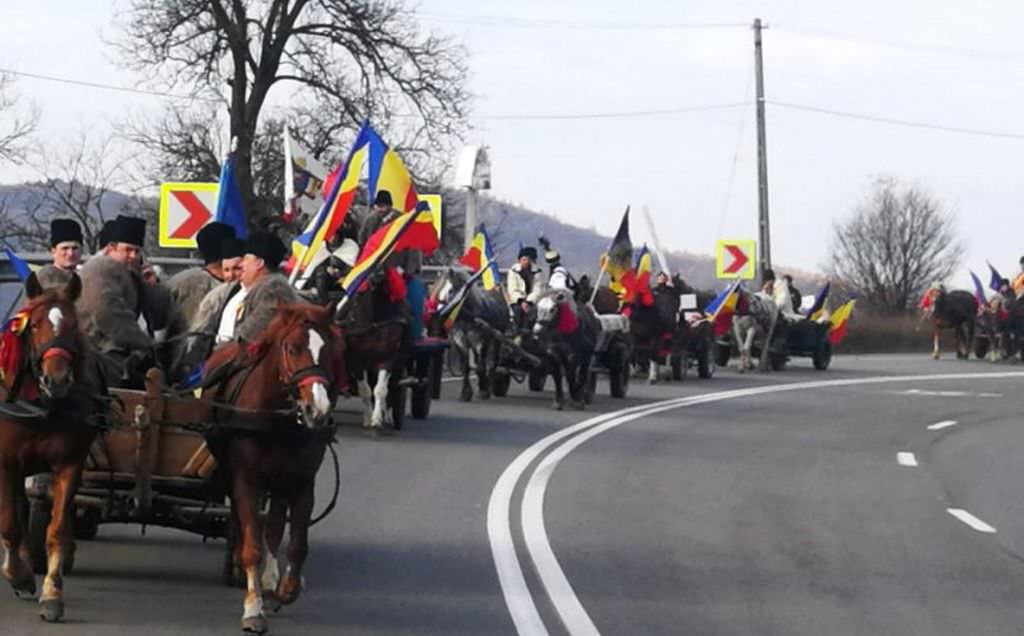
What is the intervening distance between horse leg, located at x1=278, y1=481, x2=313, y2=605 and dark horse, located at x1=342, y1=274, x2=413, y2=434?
261 inches

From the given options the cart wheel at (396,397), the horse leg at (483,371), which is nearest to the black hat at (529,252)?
the horse leg at (483,371)

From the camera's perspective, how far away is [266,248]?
472 inches

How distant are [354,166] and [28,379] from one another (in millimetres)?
8132

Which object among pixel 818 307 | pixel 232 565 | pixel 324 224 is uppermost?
pixel 324 224

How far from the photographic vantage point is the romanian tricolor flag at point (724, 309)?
124 ft

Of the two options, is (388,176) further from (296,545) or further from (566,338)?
(296,545)

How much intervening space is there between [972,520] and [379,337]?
549 cm

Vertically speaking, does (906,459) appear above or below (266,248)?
below

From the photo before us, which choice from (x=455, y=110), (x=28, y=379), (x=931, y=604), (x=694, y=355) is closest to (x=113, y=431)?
(x=28, y=379)

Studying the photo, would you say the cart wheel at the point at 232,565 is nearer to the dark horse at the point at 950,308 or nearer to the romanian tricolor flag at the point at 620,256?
the romanian tricolor flag at the point at 620,256

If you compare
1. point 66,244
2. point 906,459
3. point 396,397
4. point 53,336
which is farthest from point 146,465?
point 906,459

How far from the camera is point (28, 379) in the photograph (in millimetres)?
10609

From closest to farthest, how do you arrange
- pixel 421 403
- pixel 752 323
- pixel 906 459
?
1. pixel 906 459
2. pixel 421 403
3. pixel 752 323

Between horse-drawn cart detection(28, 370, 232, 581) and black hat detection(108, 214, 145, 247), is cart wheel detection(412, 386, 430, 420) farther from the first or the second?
horse-drawn cart detection(28, 370, 232, 581)
